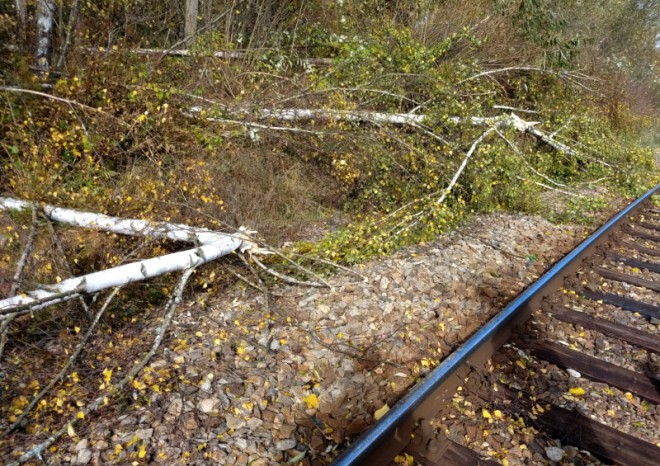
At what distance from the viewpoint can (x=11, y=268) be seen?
15.6 feet

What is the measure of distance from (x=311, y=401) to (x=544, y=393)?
1.62m

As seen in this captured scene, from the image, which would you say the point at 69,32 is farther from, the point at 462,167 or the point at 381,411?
the point at 381,411

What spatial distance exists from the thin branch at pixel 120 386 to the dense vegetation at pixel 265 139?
231 millimetres


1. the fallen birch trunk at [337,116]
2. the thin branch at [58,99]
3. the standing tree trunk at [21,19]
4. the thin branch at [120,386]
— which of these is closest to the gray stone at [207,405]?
the thin branch at [120,386]

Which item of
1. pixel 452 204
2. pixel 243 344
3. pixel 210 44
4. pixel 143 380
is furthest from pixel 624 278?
pixel 210 44

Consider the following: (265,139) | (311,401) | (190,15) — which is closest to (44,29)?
(190,15)

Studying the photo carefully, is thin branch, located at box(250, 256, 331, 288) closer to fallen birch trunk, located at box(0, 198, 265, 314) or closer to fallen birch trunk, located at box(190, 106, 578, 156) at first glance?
fallen birch trunk, located at box(0, 198, 265, 314)

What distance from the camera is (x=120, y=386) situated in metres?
3.31

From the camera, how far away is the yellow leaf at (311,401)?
128 inches

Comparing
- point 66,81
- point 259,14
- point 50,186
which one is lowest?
point 50,186

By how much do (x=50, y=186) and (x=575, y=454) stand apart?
572cm

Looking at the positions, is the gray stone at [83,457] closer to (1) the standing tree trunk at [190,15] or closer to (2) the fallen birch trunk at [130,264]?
(2) the fallen birch trunk at [130,264]

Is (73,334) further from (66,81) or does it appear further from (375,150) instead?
(375,150)

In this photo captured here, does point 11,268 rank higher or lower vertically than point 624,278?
lower
